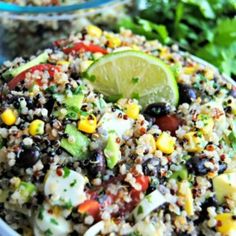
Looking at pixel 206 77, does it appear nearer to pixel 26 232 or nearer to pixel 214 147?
pixel 214 147

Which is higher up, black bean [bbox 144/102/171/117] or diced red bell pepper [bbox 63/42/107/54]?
diced red bell pepper [bbox 63/42/107/54]

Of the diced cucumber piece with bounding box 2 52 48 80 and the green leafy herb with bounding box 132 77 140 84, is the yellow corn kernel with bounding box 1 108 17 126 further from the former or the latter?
the green leafy herb with bounding box 132 77 140 84

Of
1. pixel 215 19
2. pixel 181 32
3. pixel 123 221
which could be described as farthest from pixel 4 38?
pixel 123 221

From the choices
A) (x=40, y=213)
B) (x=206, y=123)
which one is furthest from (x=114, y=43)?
(x=40, y=213)

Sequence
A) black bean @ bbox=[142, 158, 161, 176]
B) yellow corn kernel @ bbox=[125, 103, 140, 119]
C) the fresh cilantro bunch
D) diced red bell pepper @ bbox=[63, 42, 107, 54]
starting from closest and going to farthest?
black bean @ bbox=[142, 158, 161, 176] < yellow corn kernel @ bbox=[125, 103, 140, 119] < diced red bell pepper @ bbox=[63, 42, 107, 54] < the fresh cilantro bunch

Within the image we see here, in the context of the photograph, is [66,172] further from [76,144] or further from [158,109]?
→ [158,109]

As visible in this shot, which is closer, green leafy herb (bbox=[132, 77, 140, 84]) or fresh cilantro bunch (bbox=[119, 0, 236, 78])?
green leafy herb (bbox=[132, 77, 140, 84])

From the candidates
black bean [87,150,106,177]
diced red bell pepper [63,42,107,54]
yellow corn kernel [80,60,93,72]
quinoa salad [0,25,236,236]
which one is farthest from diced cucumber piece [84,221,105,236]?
diced red bell pepper [63,42,107,54]
